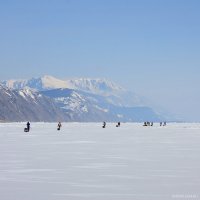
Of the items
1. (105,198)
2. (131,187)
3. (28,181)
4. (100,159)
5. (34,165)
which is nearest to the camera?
(105,198)

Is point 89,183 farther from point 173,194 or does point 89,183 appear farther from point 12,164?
point 12,164

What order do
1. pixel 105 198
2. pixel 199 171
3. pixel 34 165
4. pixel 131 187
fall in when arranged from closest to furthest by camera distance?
pixel 105 198 < pixel 131 187 < pixel 199 171 < pixel 34 165

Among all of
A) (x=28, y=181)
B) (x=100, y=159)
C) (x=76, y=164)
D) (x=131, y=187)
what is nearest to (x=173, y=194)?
(x=131, y=187)

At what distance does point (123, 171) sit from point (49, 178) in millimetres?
4144

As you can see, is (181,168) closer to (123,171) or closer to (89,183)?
(123,171)

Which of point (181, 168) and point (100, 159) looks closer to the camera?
point (181, 168)

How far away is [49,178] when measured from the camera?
67.3ft

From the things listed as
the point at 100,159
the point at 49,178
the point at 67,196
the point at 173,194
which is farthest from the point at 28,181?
the point at 100,159

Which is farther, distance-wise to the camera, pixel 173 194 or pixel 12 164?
pixel 12 164

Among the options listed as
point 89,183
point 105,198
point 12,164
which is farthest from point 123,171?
point 105,198

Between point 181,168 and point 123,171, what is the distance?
3.07 m

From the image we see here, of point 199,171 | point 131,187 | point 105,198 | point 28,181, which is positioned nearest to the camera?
point 105,198

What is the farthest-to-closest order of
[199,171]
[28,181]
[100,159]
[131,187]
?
[100,159] → [199,171] → [28,181] → [131,187]

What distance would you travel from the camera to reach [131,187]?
59.1ft
